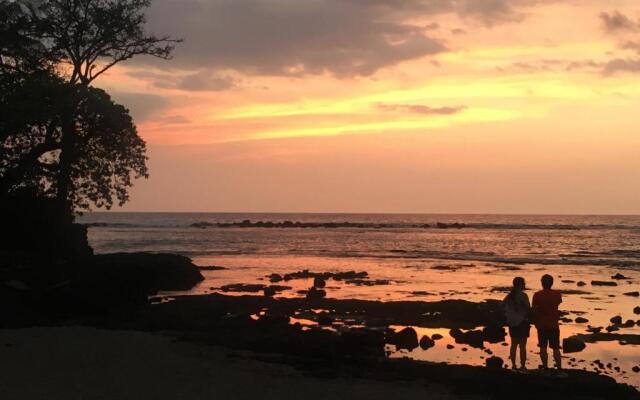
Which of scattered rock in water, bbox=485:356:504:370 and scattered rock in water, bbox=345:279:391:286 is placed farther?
scattered rock in water, bbox=345:279:391:286

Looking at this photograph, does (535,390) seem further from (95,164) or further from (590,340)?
(95,164)


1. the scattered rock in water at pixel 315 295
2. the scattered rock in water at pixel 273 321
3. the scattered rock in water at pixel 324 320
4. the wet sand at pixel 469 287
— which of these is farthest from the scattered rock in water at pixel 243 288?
the scattered rock in water at pixel 273 321

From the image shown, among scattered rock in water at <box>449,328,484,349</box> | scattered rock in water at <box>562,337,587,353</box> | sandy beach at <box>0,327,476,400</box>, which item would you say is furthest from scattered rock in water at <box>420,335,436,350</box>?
sandy beach at <box>0,327,476,400</box>

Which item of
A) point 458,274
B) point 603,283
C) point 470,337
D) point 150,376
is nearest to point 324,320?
point 470,337

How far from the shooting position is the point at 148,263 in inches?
1455

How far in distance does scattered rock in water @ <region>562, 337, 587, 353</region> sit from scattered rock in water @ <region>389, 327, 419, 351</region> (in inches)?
173

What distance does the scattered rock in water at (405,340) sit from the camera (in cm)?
1914

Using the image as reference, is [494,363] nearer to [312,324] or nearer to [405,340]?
[405,340]

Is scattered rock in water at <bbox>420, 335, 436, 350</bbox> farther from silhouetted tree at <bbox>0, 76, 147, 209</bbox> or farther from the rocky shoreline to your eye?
silhouetted tree at <bbox>0, 76, 147, 209</bbox>

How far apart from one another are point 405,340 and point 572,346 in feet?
16.4

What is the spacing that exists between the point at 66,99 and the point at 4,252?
7.77 m

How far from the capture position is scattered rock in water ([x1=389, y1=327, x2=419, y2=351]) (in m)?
19.1

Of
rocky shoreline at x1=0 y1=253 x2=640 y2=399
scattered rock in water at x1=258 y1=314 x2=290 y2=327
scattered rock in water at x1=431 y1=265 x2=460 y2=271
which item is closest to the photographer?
rocky shoreline at x1=0 y1=253 x2=640 y2=399

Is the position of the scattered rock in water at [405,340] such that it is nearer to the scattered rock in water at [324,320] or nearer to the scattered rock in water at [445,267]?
the scattered rock in water at [324,320]
